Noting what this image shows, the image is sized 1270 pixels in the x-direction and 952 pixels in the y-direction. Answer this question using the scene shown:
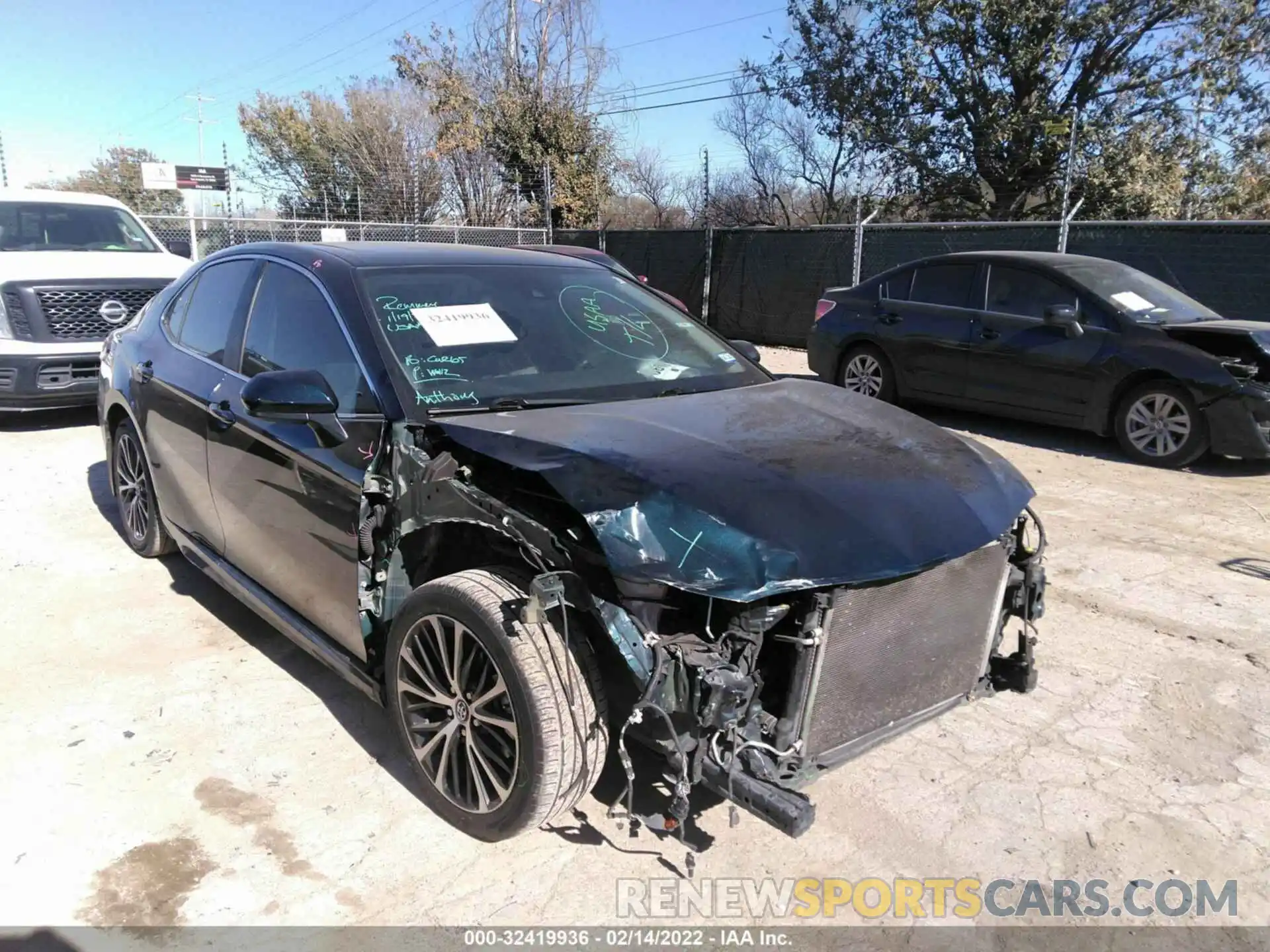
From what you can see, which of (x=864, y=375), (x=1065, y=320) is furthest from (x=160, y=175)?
(x=1065, y=320)

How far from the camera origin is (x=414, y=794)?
9.44 ft

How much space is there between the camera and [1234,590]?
181 inches

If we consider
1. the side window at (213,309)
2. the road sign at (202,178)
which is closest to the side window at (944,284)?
the side window at (213,309)

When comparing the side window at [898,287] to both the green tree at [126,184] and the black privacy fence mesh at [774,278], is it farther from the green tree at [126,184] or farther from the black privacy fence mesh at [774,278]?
the green tree at [126,184]

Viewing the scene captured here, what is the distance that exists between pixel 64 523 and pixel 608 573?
4641 millimetres

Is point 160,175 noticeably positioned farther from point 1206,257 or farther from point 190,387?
point 1206,257

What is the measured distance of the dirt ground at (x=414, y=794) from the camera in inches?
97.7

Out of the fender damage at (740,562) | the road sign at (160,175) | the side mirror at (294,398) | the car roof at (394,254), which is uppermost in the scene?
the road sign at (160,175)

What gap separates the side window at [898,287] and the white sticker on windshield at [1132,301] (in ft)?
6.17

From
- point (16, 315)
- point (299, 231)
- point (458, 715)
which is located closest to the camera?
point (458, 715)

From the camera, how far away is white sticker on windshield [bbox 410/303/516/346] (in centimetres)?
309

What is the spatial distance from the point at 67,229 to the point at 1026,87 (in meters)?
18.2

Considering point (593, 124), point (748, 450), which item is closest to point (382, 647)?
point (748, 450)

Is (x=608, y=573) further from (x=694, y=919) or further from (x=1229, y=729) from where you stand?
(x=1229, y=729)
